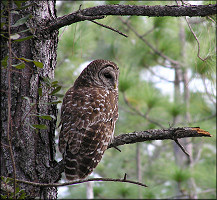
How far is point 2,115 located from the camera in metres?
2.01

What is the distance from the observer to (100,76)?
3295mm

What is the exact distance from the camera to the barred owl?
7.88ft

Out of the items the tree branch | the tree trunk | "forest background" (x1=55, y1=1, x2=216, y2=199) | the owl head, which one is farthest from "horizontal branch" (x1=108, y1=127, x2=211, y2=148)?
"forest background" (x1=55, y1=1, x2=216, y2=199)

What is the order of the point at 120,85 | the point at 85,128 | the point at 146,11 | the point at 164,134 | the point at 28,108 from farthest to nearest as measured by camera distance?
the point at 120,85 < the point at 85,128 < the point at 164,134 < the point at 28,108 < the point at 146,11

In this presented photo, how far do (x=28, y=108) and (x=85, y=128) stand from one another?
0.54 metres

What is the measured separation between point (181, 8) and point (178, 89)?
6.26 metres

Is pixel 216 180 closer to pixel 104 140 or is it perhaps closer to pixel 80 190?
pixel 80 190

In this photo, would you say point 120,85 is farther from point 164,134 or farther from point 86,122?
point 164,134

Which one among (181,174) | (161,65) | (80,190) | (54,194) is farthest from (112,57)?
(54,194)

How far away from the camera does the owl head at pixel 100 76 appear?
322 cm

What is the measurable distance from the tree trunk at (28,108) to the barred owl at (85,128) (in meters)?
0.20

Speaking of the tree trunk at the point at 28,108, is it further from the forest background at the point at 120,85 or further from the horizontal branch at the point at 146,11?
the horizontal branch at the point at 146,11

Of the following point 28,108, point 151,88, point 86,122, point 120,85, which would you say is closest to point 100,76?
point 86,122

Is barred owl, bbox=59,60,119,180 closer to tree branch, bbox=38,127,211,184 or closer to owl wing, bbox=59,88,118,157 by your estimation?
owl wing, bbox=59,88,118,157
